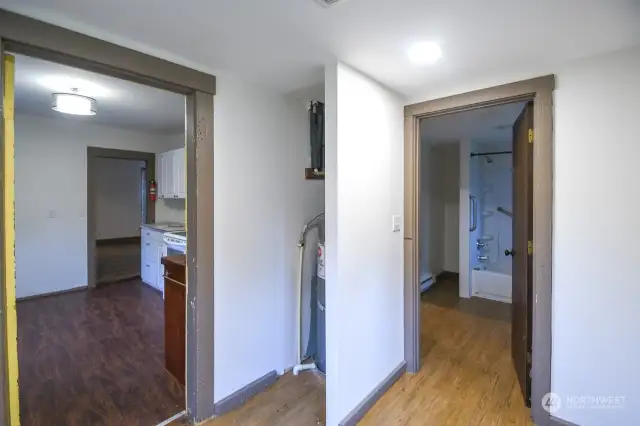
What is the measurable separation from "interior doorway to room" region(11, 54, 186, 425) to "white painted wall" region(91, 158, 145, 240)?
2.76m

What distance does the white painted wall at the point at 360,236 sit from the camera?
1.78m

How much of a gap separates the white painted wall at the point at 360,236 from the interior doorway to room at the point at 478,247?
59 centimetres

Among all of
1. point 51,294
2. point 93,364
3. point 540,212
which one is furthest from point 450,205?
point 51,294

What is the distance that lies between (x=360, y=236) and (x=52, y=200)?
446 cm

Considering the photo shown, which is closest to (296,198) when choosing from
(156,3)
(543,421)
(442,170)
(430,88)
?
(430,88)

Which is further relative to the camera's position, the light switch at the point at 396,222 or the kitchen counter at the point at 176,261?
the light switch at the point at 396,222

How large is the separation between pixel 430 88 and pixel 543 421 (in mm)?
2189

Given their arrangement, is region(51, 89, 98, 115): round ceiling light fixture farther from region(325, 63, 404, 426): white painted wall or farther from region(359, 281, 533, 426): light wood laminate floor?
region(359, 281, 533, 426): light wood laminate floor

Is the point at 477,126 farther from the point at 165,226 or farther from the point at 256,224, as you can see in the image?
the point at 165,226

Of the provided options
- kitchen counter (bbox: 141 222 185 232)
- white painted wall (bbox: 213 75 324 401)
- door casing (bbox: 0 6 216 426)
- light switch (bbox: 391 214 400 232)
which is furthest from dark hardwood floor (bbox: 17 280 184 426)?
light switch (bbox: 391 214 400 232)

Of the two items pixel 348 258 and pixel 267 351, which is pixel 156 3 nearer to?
pixel 348 258

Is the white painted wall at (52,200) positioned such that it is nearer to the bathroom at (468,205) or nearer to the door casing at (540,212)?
the bathroom at (468,205)

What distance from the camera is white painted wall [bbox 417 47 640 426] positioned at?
1612 mm

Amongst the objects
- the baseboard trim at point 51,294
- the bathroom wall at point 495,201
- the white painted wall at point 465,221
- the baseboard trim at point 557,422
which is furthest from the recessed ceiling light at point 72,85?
the bathroom wall at point 495,201
